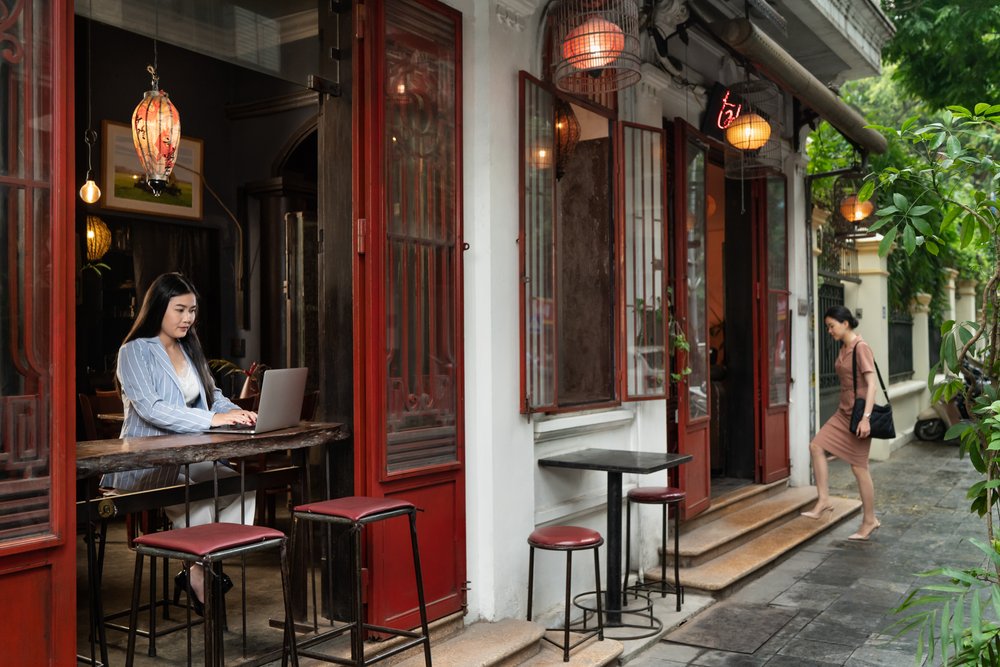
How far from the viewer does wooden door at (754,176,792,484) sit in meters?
9.16

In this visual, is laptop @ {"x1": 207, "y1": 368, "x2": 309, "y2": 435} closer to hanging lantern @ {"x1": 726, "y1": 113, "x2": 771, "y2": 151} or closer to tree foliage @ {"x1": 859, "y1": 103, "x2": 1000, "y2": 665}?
tree foliage @ {"x1": 859, "y1": 103, "x2": 1000, "y2": 665}

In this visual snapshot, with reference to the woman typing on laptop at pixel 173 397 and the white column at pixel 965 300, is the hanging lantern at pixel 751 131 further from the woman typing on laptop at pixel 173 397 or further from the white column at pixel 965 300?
the white column at pixel 965 300

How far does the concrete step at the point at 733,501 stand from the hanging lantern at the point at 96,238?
→ 5.82m

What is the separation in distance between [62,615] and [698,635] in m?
3.75

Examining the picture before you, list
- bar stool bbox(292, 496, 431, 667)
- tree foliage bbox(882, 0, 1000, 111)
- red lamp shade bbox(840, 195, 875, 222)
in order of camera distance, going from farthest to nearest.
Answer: red lamp shade bbox(840, 195, 875, 222)
tree foliage bbox(882, 0, 1000, 111)
bar stool bbox(292, 496, 431, 667)

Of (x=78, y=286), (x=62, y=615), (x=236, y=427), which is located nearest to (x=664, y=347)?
(x=236, y=427)

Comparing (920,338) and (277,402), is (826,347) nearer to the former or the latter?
(920,338)

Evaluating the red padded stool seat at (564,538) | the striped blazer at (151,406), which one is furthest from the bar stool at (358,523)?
the red padded stool seat at (564,538)

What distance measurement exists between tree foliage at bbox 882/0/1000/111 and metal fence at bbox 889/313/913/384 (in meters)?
4.89

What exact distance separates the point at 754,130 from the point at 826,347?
5.33 meters

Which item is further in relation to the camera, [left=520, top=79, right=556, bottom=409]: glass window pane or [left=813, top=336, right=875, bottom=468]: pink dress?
[left=813, top=336, right=875, bottom=468]: pink dress

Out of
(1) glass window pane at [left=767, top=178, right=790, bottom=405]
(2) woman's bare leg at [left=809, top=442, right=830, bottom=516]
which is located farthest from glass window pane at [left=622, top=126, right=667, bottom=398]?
(1) glass window pane at [left=767, top=178, right=790, bottom=405]

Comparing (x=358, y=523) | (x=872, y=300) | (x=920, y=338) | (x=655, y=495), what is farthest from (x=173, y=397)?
(x=920, y=338)

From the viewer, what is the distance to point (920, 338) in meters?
16.8
